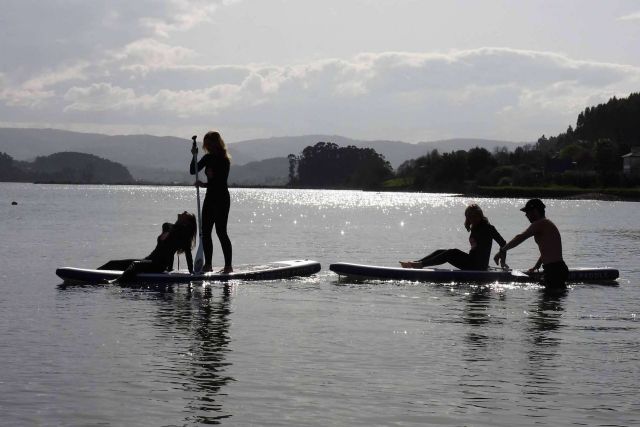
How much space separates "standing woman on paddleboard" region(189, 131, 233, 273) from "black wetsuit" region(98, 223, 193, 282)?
75 cm

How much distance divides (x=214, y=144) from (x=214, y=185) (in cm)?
95

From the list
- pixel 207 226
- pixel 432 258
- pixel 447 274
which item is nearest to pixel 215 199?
pixel 207 226

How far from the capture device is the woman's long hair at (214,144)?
23391 mm

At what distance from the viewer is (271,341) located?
1627 centimetres

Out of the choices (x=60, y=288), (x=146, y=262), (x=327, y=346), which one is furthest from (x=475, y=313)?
(x=60, y=288)

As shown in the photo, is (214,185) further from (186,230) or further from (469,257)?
(469,257)

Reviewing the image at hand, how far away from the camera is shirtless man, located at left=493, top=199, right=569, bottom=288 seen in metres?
23.5

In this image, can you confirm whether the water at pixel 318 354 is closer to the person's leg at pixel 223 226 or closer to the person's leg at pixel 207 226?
the person's leg at pixel 207 226

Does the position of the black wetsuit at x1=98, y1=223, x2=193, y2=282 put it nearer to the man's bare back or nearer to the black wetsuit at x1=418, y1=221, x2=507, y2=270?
the black wetsuit at x1=418, y1=221, x2=507, y2=270

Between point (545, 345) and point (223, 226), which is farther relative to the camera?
point (223, 226)

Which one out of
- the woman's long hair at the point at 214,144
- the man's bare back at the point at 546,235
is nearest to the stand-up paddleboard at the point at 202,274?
the woman's long hair at the point at 214,144

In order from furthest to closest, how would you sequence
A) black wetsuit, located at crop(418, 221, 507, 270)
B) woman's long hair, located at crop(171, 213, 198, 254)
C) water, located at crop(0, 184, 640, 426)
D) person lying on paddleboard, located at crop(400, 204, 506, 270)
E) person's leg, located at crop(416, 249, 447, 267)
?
1. person's leg, located at crop(416, 249, 447, 267)
2. black wetsuit, located at crop(418, 221, 507, 270)
3. person lying on paddleboard, located at crop(400, 204, 506, 270)
4. woman's long hair, located at crop(171, 213, 198, 254)
5. water, located at crop(0, 184, 640, 426)

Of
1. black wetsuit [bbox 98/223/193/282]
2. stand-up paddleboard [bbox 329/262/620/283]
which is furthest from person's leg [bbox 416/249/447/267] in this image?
black wetsuit [bbox 98/223/193/282]

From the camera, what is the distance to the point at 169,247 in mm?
23312
